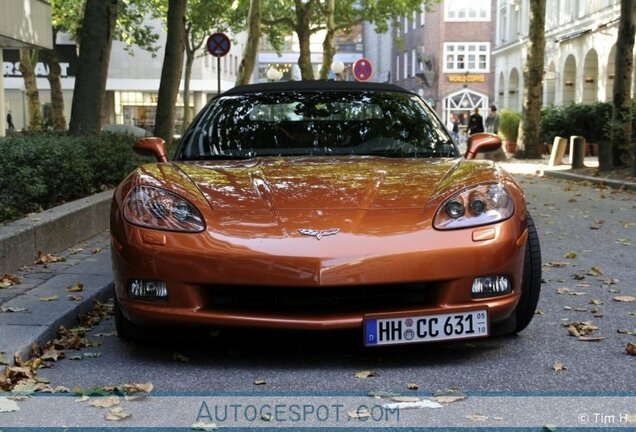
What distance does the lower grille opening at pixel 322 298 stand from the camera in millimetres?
3966

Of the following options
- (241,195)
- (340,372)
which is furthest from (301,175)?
(340,372)

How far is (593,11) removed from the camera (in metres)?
34.7

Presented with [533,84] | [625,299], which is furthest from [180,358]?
[533,84]

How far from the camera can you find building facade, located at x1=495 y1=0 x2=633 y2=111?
33.2 m

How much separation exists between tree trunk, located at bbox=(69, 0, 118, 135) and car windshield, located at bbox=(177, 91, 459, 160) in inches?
269

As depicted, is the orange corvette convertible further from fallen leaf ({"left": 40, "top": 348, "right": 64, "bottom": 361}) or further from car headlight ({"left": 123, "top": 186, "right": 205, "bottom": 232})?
fallen leaf ({"left": 40, "top": 348, "right": 64, "bottom": 361})

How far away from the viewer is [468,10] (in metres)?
62.2

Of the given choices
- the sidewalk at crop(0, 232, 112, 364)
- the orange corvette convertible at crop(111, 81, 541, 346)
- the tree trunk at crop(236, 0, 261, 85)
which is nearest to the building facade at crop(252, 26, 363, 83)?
the tree trunk at crop(236, 0, 261, 85)

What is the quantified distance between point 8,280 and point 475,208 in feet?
11.1

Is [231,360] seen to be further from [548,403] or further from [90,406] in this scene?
[548,403]

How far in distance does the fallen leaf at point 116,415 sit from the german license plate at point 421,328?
1.11 m

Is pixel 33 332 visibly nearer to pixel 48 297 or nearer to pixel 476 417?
pixel 48 297

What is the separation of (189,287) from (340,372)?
0.80m

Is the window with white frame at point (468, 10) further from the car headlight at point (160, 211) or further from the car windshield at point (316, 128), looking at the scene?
the car headlight at point (160, 211)
